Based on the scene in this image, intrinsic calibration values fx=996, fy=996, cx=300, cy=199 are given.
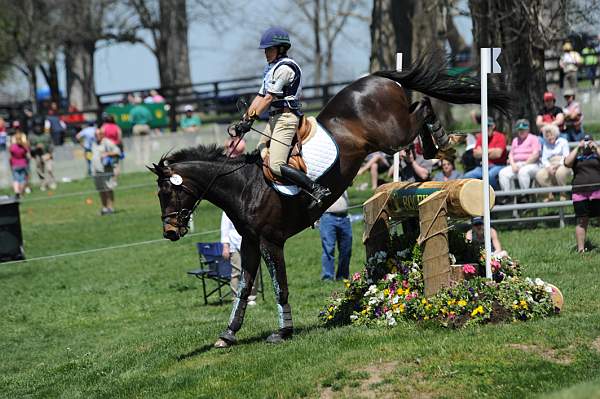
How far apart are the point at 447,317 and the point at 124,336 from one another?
512 centimetres

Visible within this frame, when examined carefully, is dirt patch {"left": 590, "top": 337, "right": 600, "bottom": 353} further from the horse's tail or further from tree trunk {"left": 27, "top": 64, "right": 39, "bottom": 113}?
tree trunk {"left": 27, "top": 64, "right": 39, "bottom": 113}

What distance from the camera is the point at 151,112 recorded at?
1400 inches

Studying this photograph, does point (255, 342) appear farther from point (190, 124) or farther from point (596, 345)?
point (190, 124)

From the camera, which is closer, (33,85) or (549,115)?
(549,115)

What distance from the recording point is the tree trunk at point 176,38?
44.5 meters

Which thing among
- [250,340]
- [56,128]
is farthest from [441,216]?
[56,128]

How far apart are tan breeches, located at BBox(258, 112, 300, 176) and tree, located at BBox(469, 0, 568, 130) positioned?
11544 millimetres

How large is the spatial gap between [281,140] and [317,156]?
45 centimetres

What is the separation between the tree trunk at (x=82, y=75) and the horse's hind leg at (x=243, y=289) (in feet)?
134

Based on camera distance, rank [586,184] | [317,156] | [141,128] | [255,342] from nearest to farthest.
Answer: [317,156]
[255,342]
[586,184]
[141,128]

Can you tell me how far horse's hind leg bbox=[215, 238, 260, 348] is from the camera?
10.5 metres

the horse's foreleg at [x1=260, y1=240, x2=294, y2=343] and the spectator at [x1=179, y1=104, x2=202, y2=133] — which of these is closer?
the horse's foreleg at [x1=260, y1=240, x2=294, y2=343]

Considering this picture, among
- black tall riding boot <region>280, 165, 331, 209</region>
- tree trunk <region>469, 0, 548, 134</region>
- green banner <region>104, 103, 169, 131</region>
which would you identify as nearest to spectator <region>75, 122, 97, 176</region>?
green banner <region>104, 103, 169, 131</region>

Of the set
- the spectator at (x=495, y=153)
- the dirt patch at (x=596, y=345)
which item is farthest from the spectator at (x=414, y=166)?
the dirt patch at (x=596, y=345)
